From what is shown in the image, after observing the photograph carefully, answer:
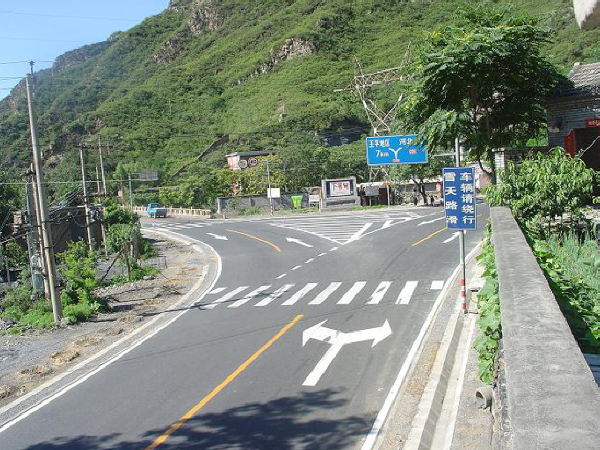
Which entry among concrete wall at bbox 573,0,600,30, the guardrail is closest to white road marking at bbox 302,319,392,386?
concrete wall at bbox 573,0,600,30

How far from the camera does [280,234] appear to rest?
40.2 metres

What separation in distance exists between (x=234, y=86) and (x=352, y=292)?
11724 centimetres

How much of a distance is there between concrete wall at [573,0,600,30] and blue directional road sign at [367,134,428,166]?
38.5m

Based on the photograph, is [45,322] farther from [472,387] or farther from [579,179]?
[579,179]

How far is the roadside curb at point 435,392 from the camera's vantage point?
8.02 m

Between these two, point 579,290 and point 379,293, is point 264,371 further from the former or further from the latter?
point 379,293

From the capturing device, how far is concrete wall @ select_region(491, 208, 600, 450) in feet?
7.16

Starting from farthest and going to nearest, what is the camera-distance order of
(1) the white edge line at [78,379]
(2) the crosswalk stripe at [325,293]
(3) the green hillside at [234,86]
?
(3) the green hillside at [234,86] < (2) the crosswalk stripe at [325,293] < (1) the white edge line at [78,379]

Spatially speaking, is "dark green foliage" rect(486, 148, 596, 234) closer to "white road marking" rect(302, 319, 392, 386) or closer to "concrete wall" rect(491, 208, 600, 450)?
"white road marking" rect(302, 319, 392, 386)

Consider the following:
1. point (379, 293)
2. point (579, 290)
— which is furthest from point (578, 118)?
point (579, 290)

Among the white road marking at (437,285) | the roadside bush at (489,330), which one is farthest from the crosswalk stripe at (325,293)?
the roadside bush at (489,330)

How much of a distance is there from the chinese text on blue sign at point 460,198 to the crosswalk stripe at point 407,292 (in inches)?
130

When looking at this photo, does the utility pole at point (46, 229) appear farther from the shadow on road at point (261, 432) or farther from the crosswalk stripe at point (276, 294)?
the shadow on road at point (261, 432)

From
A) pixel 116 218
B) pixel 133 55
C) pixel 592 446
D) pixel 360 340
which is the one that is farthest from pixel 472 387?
pixel 133 55
